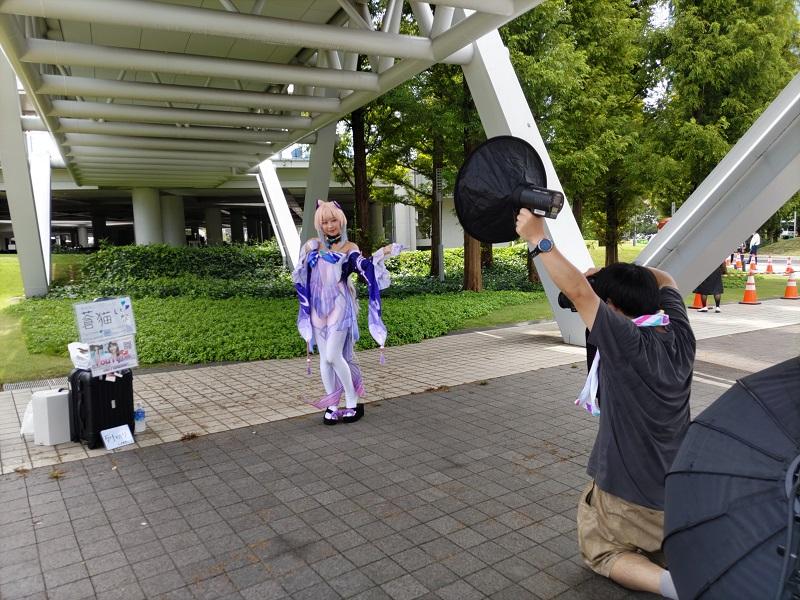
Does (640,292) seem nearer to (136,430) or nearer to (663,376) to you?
(663,376)

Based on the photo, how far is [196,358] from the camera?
9250mm

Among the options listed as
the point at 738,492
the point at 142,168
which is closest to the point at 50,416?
the point at 738,492

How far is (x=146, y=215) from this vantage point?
2914 centimetres

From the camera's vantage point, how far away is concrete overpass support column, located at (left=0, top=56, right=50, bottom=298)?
12.1 metres

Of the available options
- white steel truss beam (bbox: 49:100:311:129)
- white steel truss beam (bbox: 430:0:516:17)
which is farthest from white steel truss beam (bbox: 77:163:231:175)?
white steel truss beam (bbox: 430:0:516:17)

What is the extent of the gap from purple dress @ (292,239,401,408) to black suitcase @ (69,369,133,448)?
1757mm

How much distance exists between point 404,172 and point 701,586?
2065cm

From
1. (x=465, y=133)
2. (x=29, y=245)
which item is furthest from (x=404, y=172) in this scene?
(x=29, y=245)

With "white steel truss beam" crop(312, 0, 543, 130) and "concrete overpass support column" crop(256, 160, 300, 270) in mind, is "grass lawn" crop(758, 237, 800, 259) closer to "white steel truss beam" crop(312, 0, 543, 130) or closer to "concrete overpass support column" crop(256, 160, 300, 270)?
"concrete overpass support column" crop(256, 160, 300, 270)

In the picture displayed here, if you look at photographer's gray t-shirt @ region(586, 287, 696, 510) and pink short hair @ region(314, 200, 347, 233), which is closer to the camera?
photographer's gray t-shirt @ region(586, 287, 696, 510)

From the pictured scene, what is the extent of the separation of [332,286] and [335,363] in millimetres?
774

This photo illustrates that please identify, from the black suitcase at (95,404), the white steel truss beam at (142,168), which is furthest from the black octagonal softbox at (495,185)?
the white steel truss beam at (142,168)

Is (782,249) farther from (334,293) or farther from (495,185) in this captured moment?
(495,185)

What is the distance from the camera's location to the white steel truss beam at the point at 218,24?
6.61 meters
